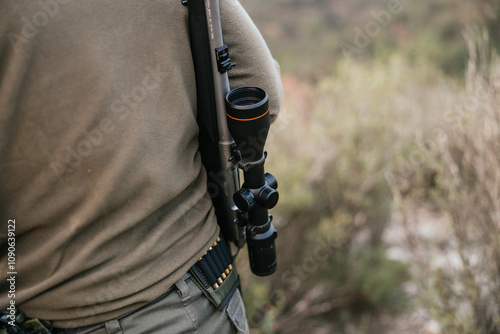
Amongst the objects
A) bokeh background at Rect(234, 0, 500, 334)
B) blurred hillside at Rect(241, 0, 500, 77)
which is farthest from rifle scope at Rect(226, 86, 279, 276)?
blurred hillside at Rect(241, 0, 500, 77)

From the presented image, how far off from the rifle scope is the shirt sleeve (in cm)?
12

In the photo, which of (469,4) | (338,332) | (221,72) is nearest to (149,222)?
(221,72)

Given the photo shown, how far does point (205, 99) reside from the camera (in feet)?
4.52

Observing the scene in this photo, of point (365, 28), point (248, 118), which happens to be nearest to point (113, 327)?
point (248, 118)

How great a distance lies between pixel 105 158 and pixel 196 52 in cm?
42

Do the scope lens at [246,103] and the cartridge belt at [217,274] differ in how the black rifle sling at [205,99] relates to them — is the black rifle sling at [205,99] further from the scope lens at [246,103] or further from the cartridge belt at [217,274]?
the cartridge belt at [217,274]

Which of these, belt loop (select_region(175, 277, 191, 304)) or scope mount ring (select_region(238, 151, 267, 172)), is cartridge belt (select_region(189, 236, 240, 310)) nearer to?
belt loop (select_region(175, 277, 191, 304))

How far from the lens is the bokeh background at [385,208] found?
2.43m

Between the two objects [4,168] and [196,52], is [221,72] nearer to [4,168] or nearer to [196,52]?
[196,52]

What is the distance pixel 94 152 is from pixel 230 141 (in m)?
0.47

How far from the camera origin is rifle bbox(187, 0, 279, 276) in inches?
50.6

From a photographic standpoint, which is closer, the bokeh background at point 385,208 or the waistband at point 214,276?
the waistband at point 214,276

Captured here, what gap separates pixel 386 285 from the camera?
139 inches

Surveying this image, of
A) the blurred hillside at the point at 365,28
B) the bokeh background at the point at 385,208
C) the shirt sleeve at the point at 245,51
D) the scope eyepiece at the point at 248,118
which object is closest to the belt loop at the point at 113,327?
the scope eyepiece at the point at 248,118
